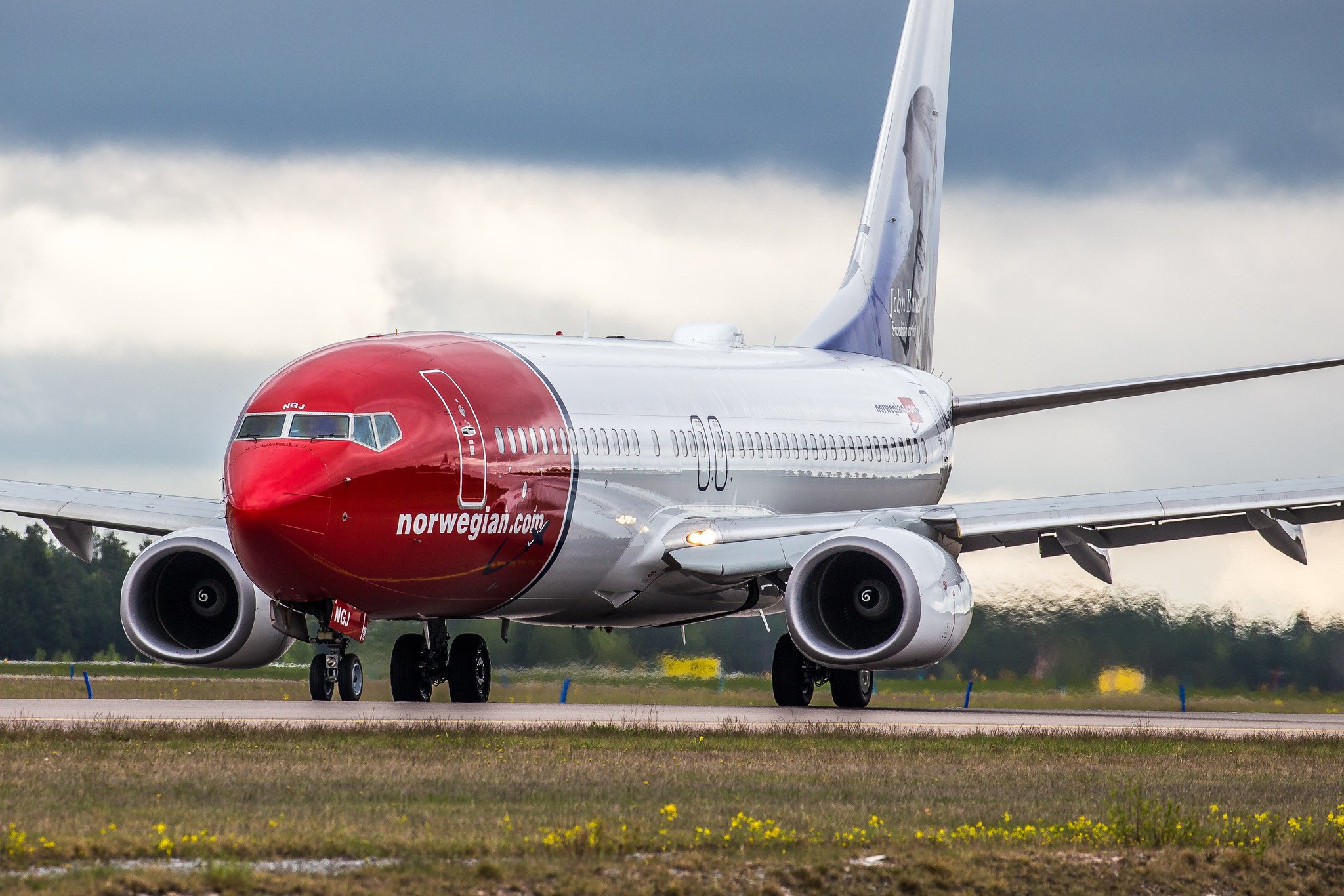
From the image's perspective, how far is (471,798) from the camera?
48.1ft

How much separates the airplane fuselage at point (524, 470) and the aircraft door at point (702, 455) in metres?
0.03

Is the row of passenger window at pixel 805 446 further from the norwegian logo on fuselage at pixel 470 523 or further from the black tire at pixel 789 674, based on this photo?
the norwegian logo on fuselage at pixel 470 523

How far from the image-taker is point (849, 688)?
28.4 metres

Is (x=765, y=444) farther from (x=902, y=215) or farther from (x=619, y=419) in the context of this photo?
(x=902, y=215)

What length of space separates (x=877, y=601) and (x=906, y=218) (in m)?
15.6

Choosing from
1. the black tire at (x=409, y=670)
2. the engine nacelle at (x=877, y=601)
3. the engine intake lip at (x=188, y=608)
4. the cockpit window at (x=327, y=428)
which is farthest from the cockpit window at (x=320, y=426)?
the engine nacelle at (x=877, y=601)

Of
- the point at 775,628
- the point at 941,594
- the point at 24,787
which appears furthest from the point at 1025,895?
the point at 775,628

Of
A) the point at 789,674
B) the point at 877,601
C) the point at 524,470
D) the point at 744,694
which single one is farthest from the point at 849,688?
the point at 524,470

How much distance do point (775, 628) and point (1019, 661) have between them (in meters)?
4.45

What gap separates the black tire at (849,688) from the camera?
28.4 meters

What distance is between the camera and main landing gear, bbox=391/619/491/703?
25.6 meters

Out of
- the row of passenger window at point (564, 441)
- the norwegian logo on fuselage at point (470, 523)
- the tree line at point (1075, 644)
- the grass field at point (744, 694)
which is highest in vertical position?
the row of passenger window at point (564, 441)

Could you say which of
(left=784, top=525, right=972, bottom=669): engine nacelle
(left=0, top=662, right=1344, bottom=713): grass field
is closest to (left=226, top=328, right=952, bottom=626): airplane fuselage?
(left=0, top=662, right=1344, bottom=713): grass field

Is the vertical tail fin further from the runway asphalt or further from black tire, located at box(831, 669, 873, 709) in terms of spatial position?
the runway asphalt
